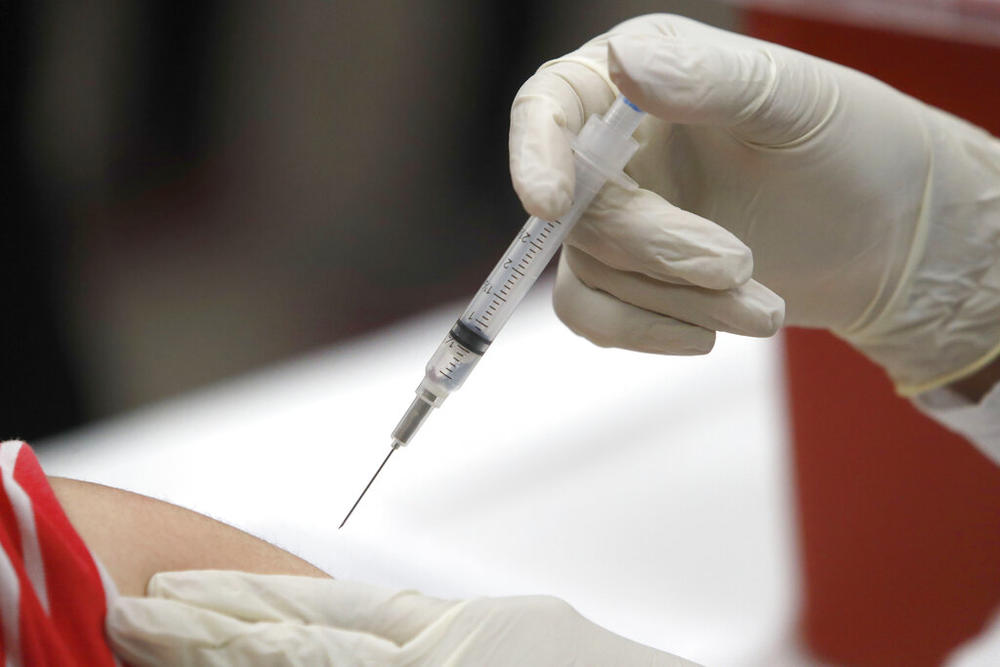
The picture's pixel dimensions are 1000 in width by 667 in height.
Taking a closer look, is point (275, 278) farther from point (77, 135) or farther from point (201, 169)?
point (77, 135)

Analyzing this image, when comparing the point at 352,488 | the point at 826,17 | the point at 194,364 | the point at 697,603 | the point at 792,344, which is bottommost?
the point at 194,364

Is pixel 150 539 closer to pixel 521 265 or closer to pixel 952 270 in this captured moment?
pixel 521 265

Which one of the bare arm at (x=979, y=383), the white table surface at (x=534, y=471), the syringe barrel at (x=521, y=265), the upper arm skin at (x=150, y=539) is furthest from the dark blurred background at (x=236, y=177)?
the bare arm at (x=979, y=383)

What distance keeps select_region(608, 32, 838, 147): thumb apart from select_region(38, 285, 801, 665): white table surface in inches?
38.8

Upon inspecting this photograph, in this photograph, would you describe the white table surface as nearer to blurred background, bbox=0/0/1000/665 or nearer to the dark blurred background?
blurred background, bbox=0/0/1000/665

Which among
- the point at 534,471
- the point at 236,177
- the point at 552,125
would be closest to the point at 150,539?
the point at 552,125

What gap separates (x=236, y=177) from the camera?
9.81 feet

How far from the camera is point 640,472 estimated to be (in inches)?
98.0

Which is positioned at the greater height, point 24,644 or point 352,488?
point 24,644

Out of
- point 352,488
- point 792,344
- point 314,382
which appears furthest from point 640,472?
point 314,382

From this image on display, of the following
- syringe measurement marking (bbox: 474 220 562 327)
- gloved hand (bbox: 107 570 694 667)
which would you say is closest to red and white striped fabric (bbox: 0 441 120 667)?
gloved hand (bbox: 107 570 694 667)

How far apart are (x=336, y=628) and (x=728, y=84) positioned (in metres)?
0.69

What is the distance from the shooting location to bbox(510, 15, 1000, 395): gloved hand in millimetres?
1012

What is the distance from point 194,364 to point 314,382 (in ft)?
1.62
